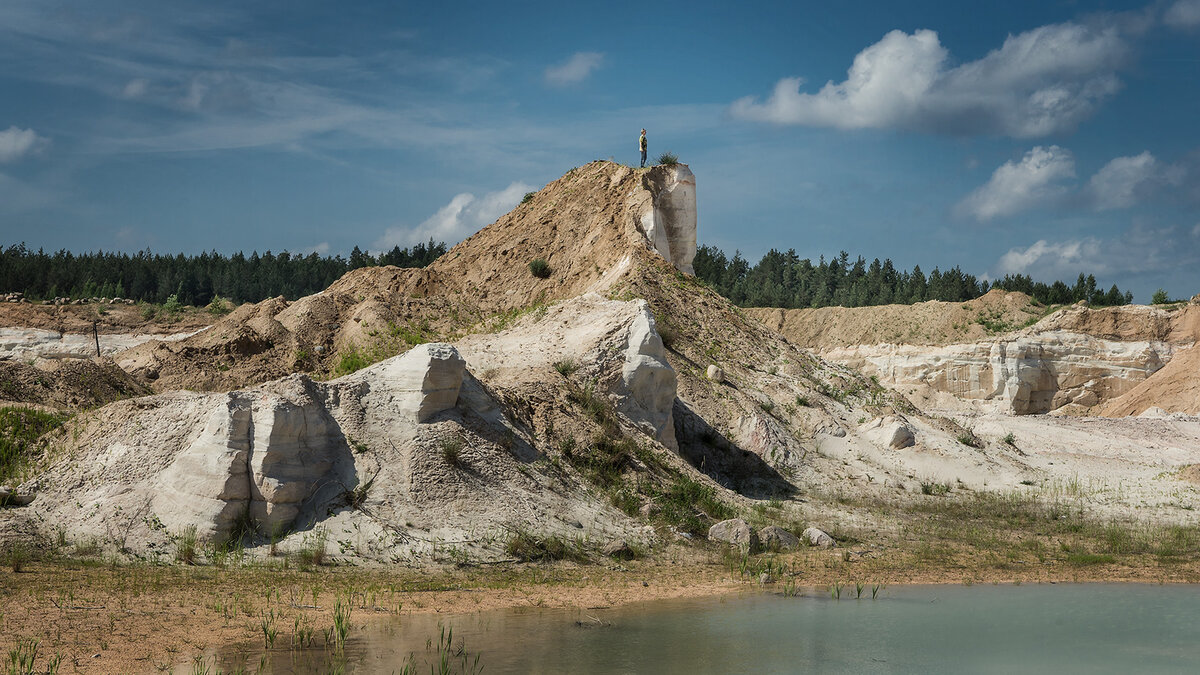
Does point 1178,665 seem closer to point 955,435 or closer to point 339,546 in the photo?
point 339,546

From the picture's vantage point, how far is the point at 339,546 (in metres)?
13.9

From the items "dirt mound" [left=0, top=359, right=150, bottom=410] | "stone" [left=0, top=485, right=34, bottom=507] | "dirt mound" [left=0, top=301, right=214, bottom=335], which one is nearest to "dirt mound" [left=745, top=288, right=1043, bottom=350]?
"dirt mound" [left=0, top=301, right=214, bottom=335]

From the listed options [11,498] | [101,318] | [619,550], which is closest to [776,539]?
[619,550]

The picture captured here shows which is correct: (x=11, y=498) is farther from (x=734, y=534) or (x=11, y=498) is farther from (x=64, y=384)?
(x=734, y=534)

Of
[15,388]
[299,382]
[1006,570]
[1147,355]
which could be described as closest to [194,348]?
[15,388]

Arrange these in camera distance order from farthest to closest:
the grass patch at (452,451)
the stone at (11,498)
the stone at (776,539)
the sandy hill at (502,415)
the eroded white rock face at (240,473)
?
the stone at (776,539) < the grass patch at (452,451) < the sandy hill at (502,415) < the stone at (11,498) < the eroded white rock face at (240,473)

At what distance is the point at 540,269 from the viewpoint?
119 feet

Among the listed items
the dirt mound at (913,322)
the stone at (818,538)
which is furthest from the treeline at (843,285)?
the stone at (818,538)

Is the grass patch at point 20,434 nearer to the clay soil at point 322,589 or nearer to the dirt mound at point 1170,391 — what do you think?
the clay soil at point 322,589

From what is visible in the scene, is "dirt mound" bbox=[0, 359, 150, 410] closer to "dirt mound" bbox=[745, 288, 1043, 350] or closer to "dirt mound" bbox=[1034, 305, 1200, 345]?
"dirt mound" bbox=[745, 288, 1043, 350]

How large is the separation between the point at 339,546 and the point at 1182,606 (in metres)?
11.2

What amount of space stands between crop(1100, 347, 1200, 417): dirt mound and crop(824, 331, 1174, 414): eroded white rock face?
8.68ft

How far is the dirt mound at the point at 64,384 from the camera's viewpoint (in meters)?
20.6

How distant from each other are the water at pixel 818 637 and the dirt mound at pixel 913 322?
152 ft
